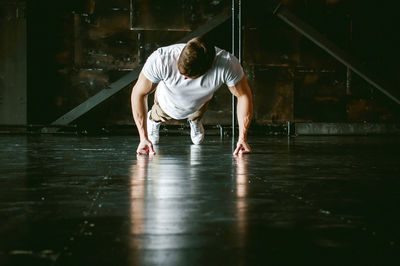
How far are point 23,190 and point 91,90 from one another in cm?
585

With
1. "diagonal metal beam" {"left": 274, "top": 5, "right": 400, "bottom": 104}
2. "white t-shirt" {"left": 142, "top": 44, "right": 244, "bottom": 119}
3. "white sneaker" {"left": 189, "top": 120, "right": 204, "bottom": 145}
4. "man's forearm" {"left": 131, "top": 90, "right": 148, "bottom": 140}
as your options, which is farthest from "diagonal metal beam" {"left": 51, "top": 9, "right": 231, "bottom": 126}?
"man's forearm" {"left": 131, "top": 90, "right": 148, "bottom": 140}

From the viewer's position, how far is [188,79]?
3639 millimetres

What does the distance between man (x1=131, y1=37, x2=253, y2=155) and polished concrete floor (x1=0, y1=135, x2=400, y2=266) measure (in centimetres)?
81

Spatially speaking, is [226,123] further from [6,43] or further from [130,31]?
[6,43]

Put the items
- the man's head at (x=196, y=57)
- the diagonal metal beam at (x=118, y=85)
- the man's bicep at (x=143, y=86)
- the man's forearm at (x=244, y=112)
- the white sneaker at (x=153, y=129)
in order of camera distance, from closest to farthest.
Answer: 1. the man's head at (x=196, y=57)
2. the man's bicep at (x=143, y=86)
3. the man's forearm at (x=244, y=112)
4. the white sneaker at (x=153, y=129)
5. the diagonal metal beam at (x=118, y=85)

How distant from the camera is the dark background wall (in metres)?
7.55

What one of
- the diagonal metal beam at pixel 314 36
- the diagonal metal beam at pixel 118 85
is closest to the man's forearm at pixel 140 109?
the diagonal metal beam at pixel 118 85

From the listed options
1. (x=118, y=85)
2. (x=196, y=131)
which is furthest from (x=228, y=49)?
(x=196, y=131)

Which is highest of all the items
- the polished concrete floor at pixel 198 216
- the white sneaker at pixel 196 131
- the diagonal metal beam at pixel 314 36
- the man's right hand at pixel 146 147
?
the diagonal metal beam at pixel 314 36

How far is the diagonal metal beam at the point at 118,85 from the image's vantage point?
22.5 ft

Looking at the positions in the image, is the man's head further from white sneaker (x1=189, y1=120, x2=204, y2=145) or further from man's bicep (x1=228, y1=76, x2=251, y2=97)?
white sneaker (x1=189, y1=120, x2=204, y2=145)

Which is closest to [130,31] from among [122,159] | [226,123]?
[226,123]

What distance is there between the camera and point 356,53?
8.16 metres

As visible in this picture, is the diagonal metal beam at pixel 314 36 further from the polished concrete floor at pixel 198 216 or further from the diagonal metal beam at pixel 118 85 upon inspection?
the polished concrete floor at pixel 198 216
